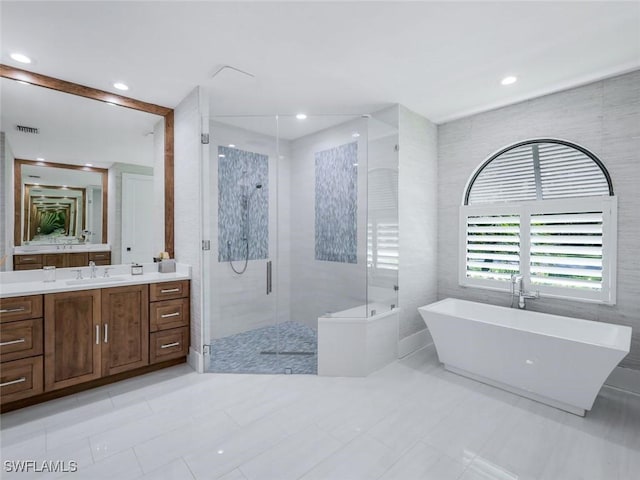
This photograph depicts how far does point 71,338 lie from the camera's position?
2.50m

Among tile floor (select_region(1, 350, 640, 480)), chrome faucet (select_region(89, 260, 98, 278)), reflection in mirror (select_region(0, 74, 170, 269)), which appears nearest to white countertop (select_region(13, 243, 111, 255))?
reflection in mirror (select_region(0, 74, 170, 269))

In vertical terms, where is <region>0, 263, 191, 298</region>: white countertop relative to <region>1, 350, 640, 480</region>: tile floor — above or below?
above

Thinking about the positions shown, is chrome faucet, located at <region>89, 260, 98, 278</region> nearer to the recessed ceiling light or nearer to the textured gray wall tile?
the recessed ceiling light

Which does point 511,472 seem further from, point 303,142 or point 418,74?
point 303,142

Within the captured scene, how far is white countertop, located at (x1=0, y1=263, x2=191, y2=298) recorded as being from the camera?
239 centimetres

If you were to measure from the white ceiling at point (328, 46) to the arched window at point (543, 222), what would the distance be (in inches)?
27.1

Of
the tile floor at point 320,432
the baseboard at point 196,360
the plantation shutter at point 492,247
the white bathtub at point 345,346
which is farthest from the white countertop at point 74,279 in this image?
the plantation shutter at point 492,247

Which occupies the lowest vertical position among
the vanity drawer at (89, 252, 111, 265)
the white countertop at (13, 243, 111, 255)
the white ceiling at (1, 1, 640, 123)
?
the vanity drawer at (89, 252, 111, 265)

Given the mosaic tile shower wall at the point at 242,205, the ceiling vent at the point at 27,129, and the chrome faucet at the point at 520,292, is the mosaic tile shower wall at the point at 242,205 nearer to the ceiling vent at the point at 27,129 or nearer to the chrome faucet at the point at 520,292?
the ceiling vent at the point at 27,129

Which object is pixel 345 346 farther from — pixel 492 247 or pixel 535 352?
pixel 492 247

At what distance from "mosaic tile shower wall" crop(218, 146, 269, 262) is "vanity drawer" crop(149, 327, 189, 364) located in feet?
2.98

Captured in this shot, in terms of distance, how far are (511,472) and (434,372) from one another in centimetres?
128

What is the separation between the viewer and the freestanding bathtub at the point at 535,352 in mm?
2197

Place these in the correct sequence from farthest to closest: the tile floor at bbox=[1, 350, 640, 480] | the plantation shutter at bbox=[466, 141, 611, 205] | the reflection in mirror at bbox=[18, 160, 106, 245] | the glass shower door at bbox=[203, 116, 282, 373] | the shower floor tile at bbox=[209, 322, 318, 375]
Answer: the glass shower door at bbox=[203, 116, 282, 373]
the shower floor tile at bbox=[209, 322, 318, 375]
the plantation shutter at bbox=[466, 141, 611, 205]
the reflection in mirror at bbox=[18, 160, 106, 245]
the tile floor at bbox=[1, 350, 640, 480]
